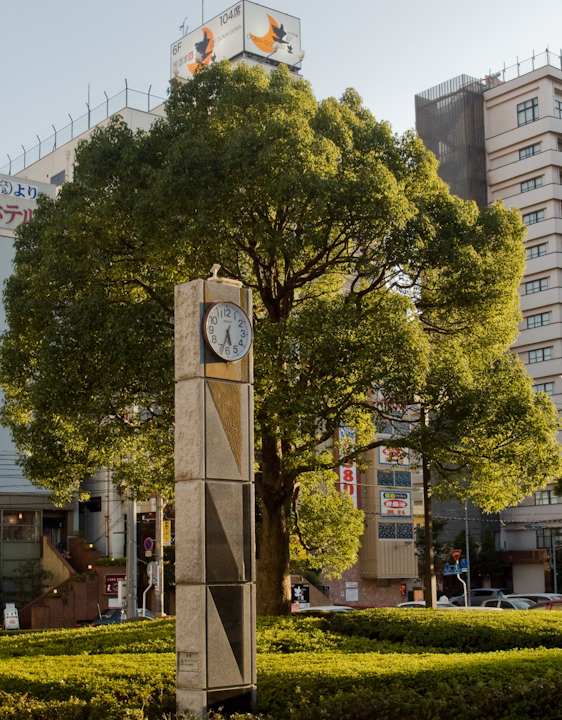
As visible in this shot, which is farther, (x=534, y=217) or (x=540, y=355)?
(x=534, y=217)

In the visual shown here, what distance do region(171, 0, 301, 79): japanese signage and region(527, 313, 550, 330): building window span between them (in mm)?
24658

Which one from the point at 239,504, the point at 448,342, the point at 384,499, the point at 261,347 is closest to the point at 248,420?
the point at 239,504

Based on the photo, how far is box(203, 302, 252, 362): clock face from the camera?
10.1 metres

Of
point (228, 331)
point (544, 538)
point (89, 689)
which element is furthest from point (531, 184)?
point (89, 689)

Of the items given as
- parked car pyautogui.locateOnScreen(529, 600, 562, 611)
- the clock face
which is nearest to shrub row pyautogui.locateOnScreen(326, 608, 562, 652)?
the clock face

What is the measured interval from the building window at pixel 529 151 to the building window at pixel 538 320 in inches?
458

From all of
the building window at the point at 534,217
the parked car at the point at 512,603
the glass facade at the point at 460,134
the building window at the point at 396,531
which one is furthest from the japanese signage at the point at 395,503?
the glass facade at the point at 460,134

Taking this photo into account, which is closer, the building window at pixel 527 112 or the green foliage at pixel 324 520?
the green foliage at pixel 324 520

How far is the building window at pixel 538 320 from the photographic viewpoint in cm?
6166

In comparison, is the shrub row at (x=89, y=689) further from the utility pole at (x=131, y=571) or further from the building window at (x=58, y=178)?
the building window at (x=58, y=178)

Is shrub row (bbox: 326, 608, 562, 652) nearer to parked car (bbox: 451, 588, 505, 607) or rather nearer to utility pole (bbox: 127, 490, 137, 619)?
utility pole (bbox: 127, 490, 137, 619)

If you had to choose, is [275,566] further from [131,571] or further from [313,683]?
[131,571]

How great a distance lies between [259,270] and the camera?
17969 mm

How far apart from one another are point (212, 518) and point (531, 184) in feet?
194
